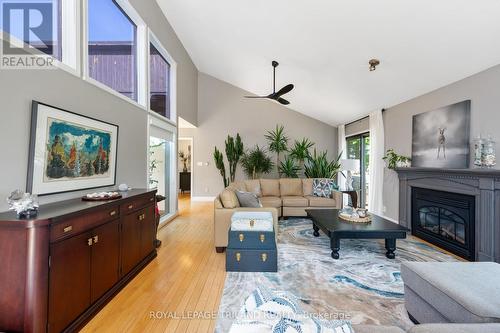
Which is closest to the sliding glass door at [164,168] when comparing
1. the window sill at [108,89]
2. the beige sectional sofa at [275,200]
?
the window sill at [108,89]

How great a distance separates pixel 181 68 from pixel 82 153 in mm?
4138

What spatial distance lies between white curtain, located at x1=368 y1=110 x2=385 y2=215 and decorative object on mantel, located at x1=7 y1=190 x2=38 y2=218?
5.35 meters

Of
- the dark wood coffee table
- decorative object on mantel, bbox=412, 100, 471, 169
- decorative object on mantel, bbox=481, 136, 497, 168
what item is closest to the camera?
decorative object on mantel, bbox=481, 136, 497, 168

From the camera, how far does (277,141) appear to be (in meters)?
7.02

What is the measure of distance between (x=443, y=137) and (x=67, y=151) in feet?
15.8

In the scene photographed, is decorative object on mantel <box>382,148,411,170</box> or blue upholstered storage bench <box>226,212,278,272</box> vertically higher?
decorative object on mantel <box>382,148,411,170</box>

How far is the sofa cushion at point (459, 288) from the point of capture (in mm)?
1285

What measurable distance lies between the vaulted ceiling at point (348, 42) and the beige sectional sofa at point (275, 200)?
2227 millimetres

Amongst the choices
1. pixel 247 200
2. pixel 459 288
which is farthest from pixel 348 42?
pixel 459 288

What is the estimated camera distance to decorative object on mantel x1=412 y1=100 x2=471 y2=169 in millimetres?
3125

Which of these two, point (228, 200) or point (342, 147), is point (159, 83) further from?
point (342, 147)

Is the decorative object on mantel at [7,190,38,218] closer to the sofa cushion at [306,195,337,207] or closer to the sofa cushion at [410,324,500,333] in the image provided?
the sofa cushion at [410,324,500,333]

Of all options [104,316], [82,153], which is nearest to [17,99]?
[82,153]

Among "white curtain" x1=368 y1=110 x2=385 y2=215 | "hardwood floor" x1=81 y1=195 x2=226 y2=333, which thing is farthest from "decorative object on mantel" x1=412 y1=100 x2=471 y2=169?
"hardwood floor" x1=81 y1=195 x2=226 y2=333
